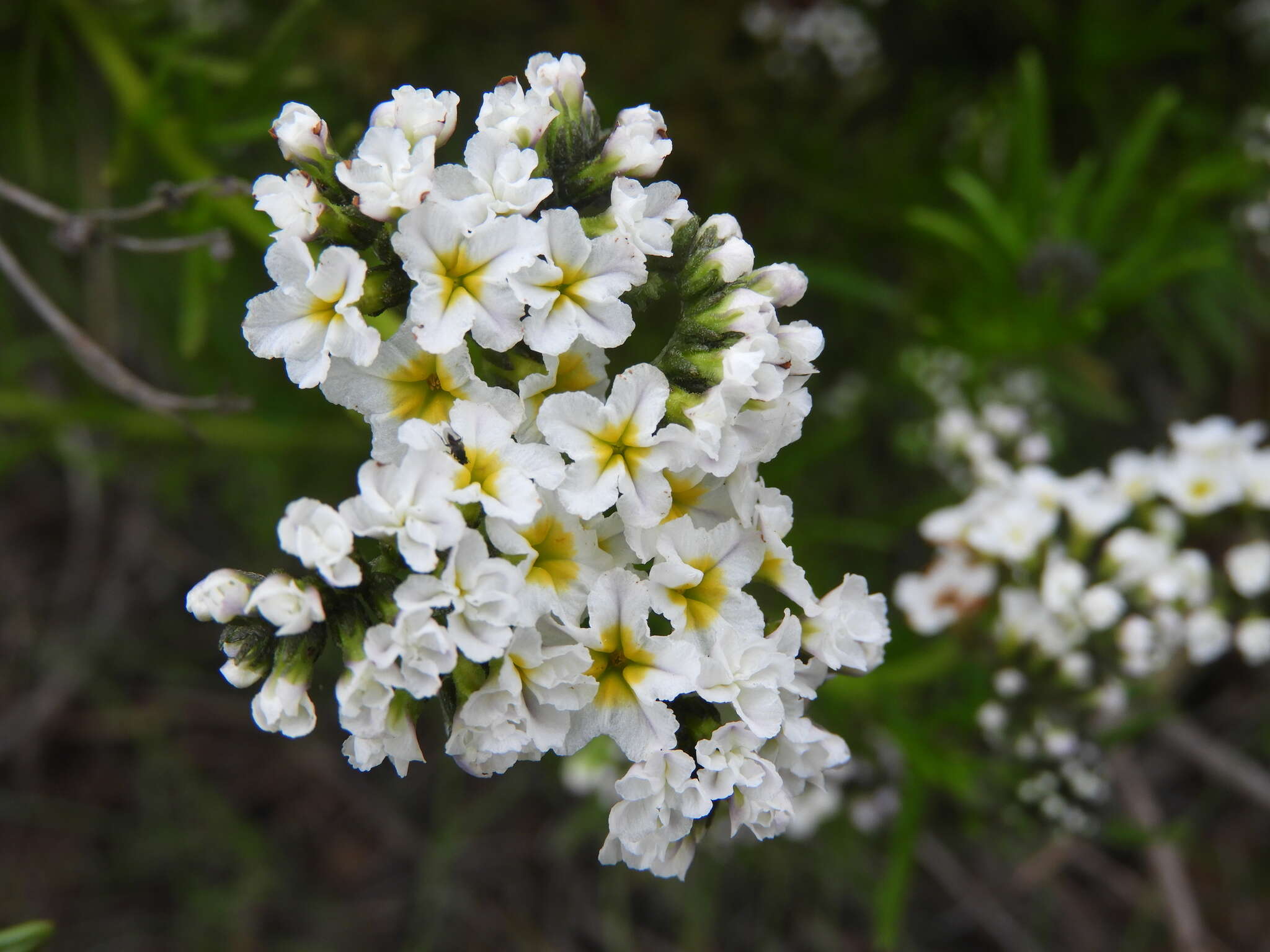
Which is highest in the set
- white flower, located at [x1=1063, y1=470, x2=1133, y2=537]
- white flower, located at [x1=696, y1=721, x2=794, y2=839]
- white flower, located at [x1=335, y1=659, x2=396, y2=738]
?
white flower, located at [x1=1063, y1=470, x2=1133, y2=537]

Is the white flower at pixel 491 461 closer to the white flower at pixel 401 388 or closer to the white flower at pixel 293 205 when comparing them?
the white flower at pixel 401 388

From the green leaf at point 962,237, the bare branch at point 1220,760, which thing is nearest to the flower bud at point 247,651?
the green leaf at point 962,237

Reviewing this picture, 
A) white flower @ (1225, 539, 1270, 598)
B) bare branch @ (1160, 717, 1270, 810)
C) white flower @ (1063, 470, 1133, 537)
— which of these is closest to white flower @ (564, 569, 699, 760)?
white flower @ (1063, 470, 1133, 537)

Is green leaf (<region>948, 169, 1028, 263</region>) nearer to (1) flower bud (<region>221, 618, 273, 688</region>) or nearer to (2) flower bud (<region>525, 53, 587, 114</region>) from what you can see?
(2) flower bud (<region>525, 53, 587, 114</region>)

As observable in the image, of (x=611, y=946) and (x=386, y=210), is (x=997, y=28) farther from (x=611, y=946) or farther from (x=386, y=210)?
(x=611, y=946)

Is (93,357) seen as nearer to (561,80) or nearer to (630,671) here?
(561,80)

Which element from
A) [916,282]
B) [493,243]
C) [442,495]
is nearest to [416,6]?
[916,282]
